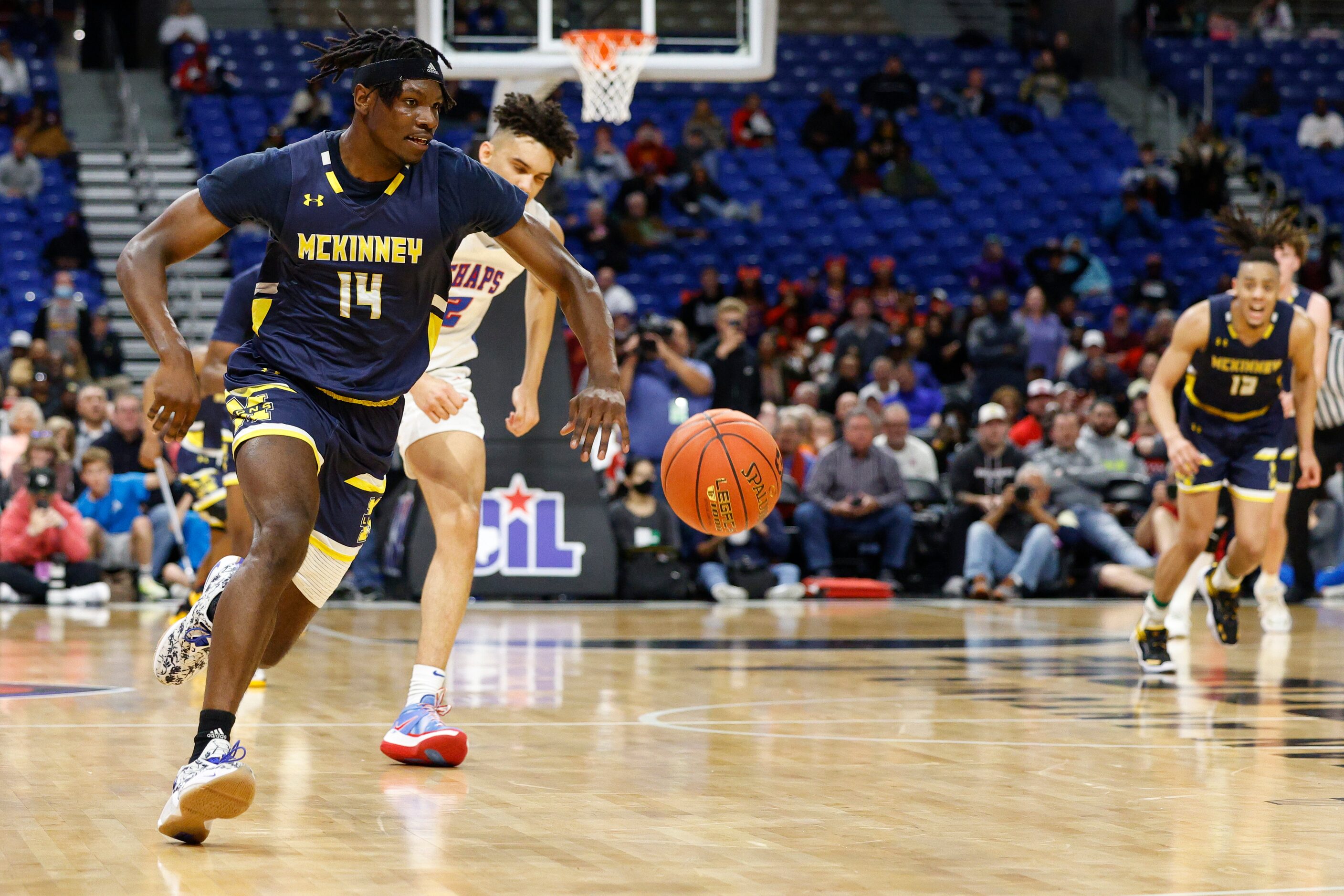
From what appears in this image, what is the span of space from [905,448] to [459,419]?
30.9 ft

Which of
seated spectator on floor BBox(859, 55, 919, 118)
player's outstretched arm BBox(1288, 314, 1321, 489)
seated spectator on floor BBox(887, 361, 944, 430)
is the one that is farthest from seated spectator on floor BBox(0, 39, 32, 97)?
player's outstretched arm BBox(1288, 314, 1321, 489)

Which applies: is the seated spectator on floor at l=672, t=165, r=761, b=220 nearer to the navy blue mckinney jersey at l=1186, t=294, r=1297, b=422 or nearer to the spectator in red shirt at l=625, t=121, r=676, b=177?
the spectator in red shirt at l=625, t=121, r=676, b=177

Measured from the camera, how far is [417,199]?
184 inches

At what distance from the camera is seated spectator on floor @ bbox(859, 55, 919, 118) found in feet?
72.4

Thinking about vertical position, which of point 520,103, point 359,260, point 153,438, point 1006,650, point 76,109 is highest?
point 76,109

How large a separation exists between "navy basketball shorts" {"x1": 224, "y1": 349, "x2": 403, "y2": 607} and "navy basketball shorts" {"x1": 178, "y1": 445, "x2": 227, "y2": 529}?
12.3 ft

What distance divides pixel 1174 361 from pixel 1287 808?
161 inches

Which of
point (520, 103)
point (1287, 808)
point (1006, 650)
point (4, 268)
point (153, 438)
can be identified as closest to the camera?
point (1287, 808)

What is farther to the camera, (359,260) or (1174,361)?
(1174,361)

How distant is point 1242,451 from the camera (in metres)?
8.66

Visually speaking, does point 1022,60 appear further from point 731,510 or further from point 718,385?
point 731,510

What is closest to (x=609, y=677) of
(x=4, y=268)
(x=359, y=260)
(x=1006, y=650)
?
(x=1006, y=650)

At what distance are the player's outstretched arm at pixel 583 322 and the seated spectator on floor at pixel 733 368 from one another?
1015cm

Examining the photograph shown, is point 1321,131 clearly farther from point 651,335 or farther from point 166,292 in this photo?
point 166,292
